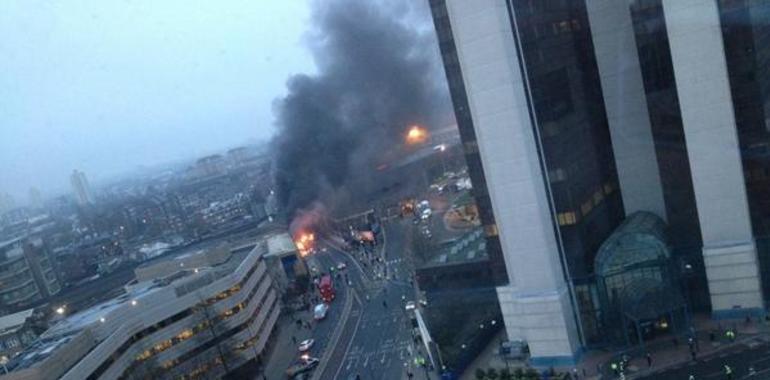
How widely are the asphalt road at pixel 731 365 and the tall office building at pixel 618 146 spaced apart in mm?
1213

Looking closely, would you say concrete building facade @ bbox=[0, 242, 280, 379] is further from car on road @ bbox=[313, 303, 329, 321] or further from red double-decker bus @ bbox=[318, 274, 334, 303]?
red double-decker bus @ bbox=[318, 274, 334, 303]

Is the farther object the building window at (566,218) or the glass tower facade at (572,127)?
the building window at (566,218)

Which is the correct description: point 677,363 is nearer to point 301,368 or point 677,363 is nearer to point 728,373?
point 728,373

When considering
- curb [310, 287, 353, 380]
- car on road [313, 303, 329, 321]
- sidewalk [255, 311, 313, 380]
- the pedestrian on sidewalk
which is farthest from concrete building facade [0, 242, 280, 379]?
the pedestrian on sidewalk

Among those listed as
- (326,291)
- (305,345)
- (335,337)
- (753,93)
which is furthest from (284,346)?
(753,93)

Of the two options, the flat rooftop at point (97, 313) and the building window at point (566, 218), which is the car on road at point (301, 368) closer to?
the flat rooftop at point (97, 313)

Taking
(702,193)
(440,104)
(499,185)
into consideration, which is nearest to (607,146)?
(702,193)

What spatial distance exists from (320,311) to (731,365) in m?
13.7

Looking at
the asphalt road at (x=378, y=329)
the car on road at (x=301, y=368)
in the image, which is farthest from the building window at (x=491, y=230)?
the car on road at (x=301, y=368)

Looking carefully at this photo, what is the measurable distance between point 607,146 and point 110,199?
247 ft

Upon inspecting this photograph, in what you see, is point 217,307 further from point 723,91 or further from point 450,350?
point 723,91

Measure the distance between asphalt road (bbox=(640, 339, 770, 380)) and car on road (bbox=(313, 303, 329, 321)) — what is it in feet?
39.9

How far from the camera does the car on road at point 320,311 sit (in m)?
20.9

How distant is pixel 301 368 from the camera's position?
16.4 m
